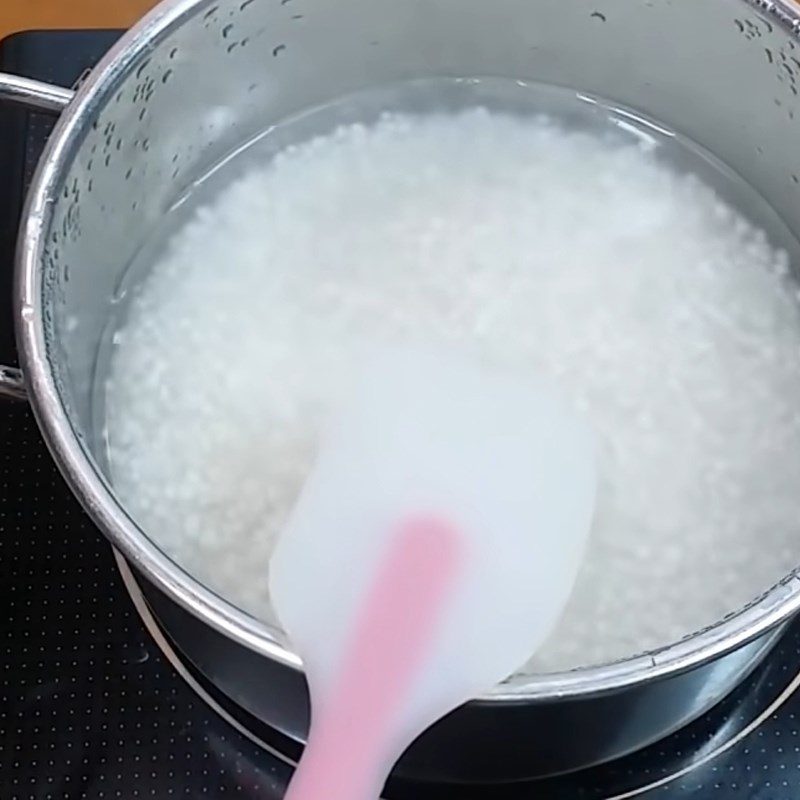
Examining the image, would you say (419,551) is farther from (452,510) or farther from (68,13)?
(68,13)

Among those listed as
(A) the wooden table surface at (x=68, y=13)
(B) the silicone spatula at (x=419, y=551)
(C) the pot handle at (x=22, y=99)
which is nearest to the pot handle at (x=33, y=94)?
(C) the pot handle at (x=22, y=99)

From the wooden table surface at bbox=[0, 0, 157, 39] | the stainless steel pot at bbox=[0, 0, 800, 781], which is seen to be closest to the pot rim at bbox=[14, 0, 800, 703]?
the stainless steel pot at bbox=[0, 0, 800, 781]

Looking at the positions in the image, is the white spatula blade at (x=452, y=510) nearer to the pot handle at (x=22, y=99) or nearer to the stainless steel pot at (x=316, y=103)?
the stainless steel pot at (x=316, y=103)

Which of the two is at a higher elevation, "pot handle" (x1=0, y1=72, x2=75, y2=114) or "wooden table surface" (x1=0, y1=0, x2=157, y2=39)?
"pot handle" (x1=0, y1=72, x2=75, y2=114)

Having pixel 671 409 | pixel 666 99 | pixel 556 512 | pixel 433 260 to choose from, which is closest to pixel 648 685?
pixel 556 512

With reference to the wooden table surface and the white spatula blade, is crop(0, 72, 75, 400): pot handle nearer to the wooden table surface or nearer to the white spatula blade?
the white spatula blade

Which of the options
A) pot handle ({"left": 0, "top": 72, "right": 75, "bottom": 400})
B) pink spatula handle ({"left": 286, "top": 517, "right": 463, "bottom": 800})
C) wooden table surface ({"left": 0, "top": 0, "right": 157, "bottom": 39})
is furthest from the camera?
wooden table surface ({"left": 0, "top": 0, "right": 157, "bottom": 39})

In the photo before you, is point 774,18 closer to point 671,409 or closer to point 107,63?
point 671,409

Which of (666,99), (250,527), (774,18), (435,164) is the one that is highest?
(774,18)

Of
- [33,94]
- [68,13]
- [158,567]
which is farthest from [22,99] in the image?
[68,13]
